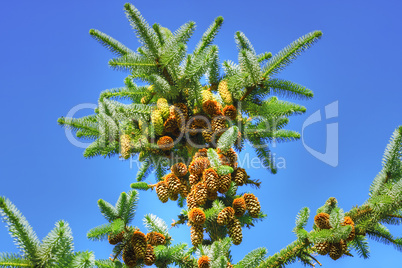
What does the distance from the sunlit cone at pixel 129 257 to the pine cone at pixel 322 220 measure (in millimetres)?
1368

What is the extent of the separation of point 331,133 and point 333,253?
6.34ft

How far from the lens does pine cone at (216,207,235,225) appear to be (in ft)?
9.16

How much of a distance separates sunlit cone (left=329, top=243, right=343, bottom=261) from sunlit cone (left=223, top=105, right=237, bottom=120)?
1.43m

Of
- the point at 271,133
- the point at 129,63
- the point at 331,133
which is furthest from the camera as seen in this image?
the point at 331,133

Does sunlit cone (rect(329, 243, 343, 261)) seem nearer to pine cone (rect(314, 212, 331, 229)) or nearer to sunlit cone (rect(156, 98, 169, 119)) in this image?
pine cone (rect(314, 212, 331, 229))

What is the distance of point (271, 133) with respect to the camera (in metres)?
3.66

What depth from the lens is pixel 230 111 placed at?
11.1 feet

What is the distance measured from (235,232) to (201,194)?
0.40m

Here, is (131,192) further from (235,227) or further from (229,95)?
(229,95)

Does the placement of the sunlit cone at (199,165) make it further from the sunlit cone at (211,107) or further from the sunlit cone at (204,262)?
the sunlit cone at (204,262)

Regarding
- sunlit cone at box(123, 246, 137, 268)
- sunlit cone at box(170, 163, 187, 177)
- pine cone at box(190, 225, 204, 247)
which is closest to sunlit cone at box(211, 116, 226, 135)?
sunlit cone at box(170, 163, 187, 177)

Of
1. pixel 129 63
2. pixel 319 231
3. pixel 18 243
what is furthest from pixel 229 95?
pixel 18 243

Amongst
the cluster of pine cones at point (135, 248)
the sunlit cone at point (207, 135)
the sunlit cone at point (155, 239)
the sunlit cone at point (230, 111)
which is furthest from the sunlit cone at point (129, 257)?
the sunlit cone at point (230, 111)

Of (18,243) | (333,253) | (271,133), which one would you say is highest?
(271,133)
